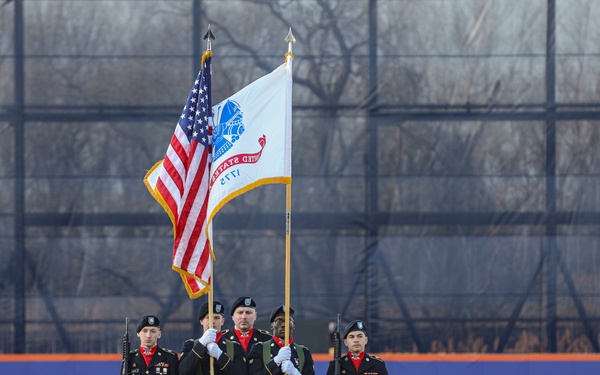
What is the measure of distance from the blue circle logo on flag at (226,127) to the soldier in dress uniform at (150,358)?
55.9 inches

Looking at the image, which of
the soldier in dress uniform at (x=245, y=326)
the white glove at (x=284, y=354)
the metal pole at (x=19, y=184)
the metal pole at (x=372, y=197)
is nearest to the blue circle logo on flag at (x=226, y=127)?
the soldier in dress uniform at (x=245, y=326)

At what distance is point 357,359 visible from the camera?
35.5 feet

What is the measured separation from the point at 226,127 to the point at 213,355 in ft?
5.48

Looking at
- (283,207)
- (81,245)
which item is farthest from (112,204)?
(283,207)

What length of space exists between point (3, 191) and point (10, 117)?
2.45 feet

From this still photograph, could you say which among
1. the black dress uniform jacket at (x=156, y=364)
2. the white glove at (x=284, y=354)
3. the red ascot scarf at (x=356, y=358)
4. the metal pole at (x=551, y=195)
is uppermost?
the metal pole at (x=551, y=195)

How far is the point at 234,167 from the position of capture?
1065cm

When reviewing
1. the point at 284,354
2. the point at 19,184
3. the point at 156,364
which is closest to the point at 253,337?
the point at 284,354

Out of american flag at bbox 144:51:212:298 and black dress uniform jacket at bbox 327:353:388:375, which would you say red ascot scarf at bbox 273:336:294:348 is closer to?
black dress uniform jacket at bbox 327:353:388:375

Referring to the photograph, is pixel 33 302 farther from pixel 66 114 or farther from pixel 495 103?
pixel 495 103

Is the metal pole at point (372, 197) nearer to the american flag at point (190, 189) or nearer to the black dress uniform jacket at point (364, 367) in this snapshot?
the black dress uniform jacket at point (364, 367)

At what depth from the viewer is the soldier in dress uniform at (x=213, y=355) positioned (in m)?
10.6

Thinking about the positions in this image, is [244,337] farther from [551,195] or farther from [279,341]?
[551,195]

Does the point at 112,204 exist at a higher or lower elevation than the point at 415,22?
lower
